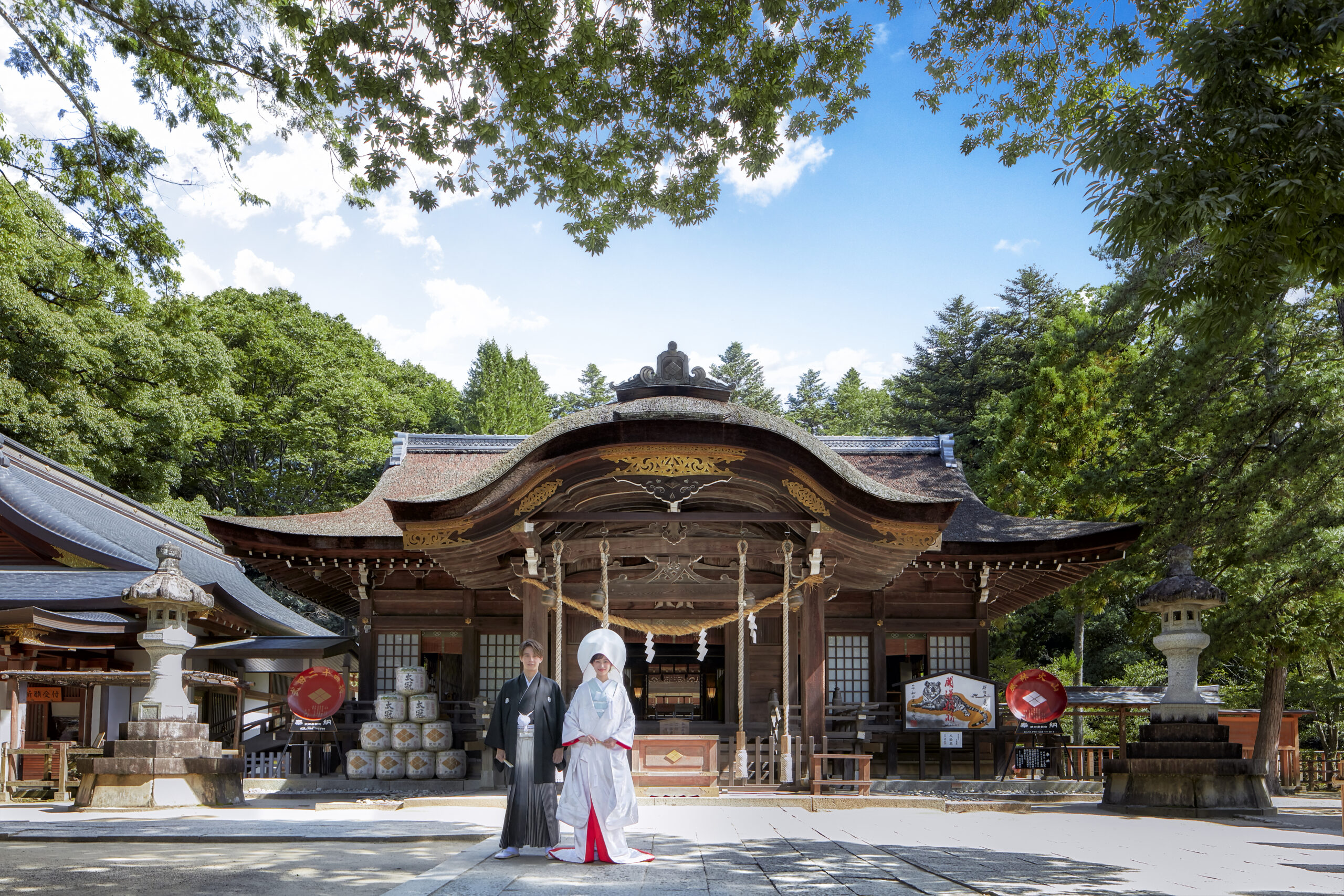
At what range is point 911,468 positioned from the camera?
1803cm

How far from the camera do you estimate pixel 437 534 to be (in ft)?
35.9

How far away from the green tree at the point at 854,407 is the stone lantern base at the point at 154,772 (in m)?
35.8

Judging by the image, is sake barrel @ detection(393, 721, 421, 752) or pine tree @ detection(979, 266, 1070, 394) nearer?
sake barrel @ detection(393, 721, 421, 752)

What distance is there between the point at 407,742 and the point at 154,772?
146 inches

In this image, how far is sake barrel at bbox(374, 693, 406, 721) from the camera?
13180mm

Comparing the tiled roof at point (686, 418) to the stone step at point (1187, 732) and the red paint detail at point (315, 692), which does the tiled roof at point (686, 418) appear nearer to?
the red paint detail at point (315, 692)

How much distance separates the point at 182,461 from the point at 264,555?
15.8 meters

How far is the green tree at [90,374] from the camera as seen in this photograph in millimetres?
23391

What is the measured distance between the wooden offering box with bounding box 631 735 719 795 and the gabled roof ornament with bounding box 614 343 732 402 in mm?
3668

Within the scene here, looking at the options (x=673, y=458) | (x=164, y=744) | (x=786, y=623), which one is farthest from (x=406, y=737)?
(x=673, y=458)

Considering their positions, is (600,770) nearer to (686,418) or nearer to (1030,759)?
(686,418)

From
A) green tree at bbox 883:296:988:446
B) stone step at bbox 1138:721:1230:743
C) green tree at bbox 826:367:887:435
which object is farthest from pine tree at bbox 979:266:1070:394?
stone step at bbox 1138:721:1230:743

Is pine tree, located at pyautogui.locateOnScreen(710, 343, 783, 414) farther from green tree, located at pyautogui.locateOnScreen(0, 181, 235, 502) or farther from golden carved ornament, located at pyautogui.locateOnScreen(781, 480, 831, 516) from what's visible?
golden carved ornament, located at pyautogui.locateOnScreen(781, 480, 831, 516)

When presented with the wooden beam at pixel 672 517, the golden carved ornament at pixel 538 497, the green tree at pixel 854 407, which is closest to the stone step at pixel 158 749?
the golden carved ornament at pixel 538 497
